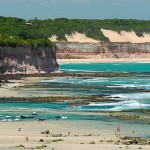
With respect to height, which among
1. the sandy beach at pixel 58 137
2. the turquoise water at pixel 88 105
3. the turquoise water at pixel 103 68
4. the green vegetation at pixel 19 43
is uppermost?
the green vegetation at pixel 19 43

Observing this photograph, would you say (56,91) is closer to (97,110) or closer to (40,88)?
(40,88)

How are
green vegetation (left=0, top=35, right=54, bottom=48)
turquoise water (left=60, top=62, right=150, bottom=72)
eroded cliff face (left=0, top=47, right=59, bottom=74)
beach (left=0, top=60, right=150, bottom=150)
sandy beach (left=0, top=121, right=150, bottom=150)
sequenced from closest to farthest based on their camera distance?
1. sandy beach (left=0, top=121, right=150, bottom=150)
2. beach (left=0, top=60, right=150, bottom=150)
3. eroded cliff face (left=0, top=47, right=59, bottom=74)
4. green vegetation (left=0, top=35, right=54, bottom=48)
5. turquoise water (left=60, top=62, right=150, bottom=72)

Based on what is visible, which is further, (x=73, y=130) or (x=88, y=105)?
(x=88, y=105)

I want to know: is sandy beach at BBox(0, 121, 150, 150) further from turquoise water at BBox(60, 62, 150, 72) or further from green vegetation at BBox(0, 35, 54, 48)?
turquoise water at BBox(60, 62, 150, 72)

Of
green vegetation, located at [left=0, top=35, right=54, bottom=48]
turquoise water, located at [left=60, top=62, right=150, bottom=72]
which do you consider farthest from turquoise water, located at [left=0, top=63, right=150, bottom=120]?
turquoise water, located at [left=60, top=62, right=150, bottom=72]

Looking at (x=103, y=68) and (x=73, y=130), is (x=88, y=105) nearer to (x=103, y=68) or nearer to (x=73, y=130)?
(x=73, y=130)

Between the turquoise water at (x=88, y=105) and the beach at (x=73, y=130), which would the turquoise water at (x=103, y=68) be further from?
the beach at (x=73, y=130)

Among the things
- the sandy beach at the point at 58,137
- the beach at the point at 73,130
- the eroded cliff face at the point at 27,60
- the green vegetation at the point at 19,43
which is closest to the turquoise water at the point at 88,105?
the beach at the point at 73,130

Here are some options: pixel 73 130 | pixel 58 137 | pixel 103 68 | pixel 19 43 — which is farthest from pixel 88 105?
pixel 103 68

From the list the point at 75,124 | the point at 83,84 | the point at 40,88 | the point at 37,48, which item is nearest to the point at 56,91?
the point at 40,88
